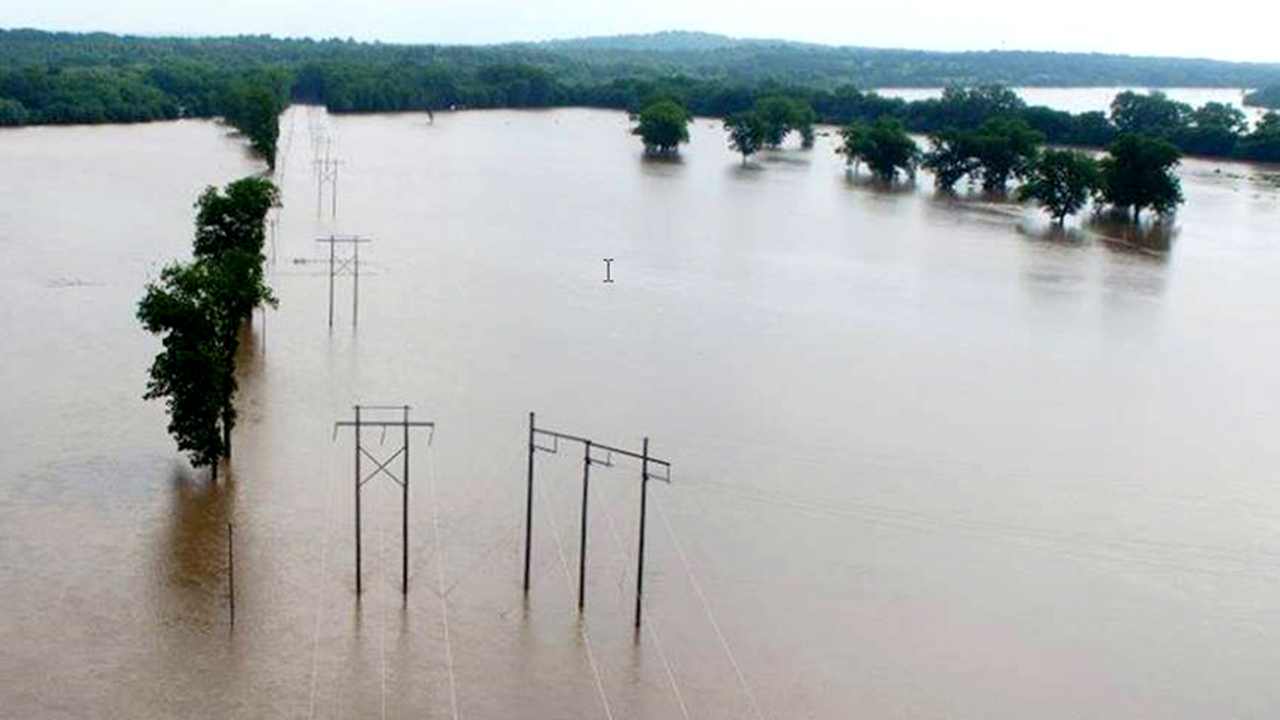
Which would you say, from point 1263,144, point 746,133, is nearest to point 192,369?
point 746,133

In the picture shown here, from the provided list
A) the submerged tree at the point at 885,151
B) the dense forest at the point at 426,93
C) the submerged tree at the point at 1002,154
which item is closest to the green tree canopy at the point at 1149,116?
the dense forest at the point at 426,93

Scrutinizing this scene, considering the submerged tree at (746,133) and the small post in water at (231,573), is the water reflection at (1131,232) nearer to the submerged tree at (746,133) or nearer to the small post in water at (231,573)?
the submerged tree at (746,133)

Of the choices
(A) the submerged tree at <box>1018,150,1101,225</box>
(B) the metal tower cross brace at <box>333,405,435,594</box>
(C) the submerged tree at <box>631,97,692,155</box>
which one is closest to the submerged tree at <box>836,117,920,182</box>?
(C) the submerged tree at <box>631,97,692,155</box>

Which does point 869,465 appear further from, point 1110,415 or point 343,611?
point 343,611

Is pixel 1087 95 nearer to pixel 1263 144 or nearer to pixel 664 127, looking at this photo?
pixel 1263 144

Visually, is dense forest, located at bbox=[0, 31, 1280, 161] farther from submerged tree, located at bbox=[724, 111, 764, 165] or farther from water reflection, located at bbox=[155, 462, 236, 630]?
water reflection, located at bbox=[155, 462, 236, 630]
